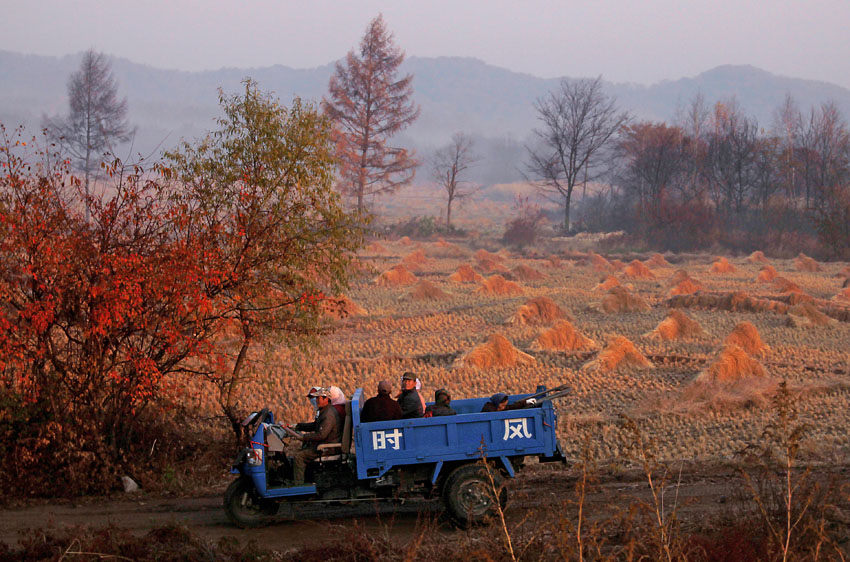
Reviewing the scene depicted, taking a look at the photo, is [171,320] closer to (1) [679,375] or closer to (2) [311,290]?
(2) [311,290]

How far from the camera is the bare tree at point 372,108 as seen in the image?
2266 inches

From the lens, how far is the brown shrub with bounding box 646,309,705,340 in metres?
21.7

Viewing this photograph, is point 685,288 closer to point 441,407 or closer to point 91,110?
point 441,407

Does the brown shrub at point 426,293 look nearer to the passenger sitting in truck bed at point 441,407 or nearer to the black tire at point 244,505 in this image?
the passenger sitting in truck bed at point 441,407

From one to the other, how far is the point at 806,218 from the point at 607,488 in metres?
53.0

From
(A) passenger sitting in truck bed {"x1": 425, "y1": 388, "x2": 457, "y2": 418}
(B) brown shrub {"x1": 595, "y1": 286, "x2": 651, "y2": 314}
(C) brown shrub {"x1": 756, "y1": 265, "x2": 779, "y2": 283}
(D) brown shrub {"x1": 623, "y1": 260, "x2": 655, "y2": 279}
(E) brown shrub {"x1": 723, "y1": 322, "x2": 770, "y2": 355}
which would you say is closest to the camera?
(A) passenger sitting in truck bed {"x1": 425, "y1": 388, "x2": 457, "y2": 418}

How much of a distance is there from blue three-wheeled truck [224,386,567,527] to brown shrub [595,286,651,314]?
1881cm

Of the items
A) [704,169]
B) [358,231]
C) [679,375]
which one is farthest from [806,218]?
[358,231]

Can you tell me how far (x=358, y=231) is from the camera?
493 inches

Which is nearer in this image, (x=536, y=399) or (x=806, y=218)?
(x=536, y=399)

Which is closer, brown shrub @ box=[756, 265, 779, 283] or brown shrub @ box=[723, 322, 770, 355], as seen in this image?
brown shrub @ box=[723, 322, 770, 355]

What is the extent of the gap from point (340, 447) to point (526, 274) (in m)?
30.0

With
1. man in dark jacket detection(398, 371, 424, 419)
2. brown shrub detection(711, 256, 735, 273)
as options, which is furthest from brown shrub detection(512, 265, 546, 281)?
man in dark jacket detection(398, 371, 424, 419)

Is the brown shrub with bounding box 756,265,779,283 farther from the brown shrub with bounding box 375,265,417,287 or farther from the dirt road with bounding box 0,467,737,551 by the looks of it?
the dirt road with bounding box 0,467,737,551
